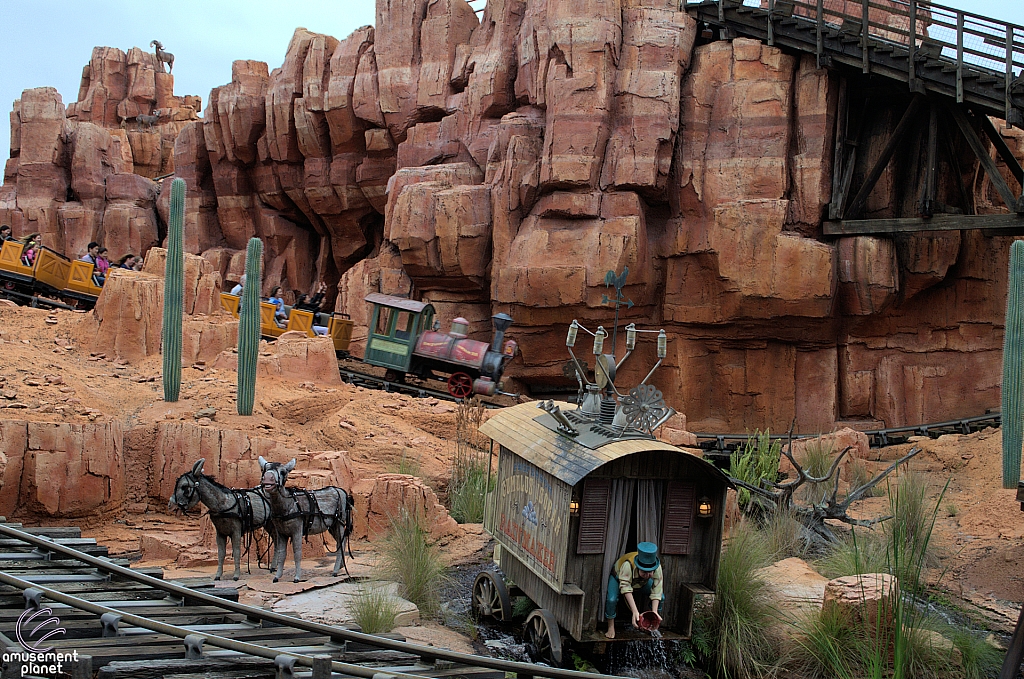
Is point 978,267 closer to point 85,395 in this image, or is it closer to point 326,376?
point 326,376

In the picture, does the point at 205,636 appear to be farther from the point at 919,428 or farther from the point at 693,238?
the point at 919,428

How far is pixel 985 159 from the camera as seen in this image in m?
17.2

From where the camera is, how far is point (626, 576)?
794 cm

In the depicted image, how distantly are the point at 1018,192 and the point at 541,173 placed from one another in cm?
1110

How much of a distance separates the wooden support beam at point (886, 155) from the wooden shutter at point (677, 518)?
12.7 m

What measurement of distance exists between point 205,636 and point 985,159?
1692 cm

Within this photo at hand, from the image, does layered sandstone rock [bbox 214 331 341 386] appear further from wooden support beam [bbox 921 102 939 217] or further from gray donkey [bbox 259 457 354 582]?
wooden support beam [bbox 921 102 939 217]

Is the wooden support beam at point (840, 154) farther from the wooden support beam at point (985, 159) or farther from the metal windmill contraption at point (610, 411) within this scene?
the metal windmill contraption at point (610, 411)

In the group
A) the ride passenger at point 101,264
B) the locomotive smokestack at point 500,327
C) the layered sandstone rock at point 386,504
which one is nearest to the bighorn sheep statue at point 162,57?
the ride passenger at point 101,264

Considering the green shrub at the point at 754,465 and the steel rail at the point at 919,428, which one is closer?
the green shrub at the point at 754,465

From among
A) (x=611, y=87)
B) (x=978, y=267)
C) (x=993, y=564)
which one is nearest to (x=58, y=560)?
(x=993, y=564)

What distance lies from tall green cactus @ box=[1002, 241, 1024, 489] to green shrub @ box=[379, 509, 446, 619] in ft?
29.9

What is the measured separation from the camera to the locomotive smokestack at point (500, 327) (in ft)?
63.6

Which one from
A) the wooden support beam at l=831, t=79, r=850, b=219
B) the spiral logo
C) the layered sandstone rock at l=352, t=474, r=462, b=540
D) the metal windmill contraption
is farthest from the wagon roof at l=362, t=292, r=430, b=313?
the spiral logo
